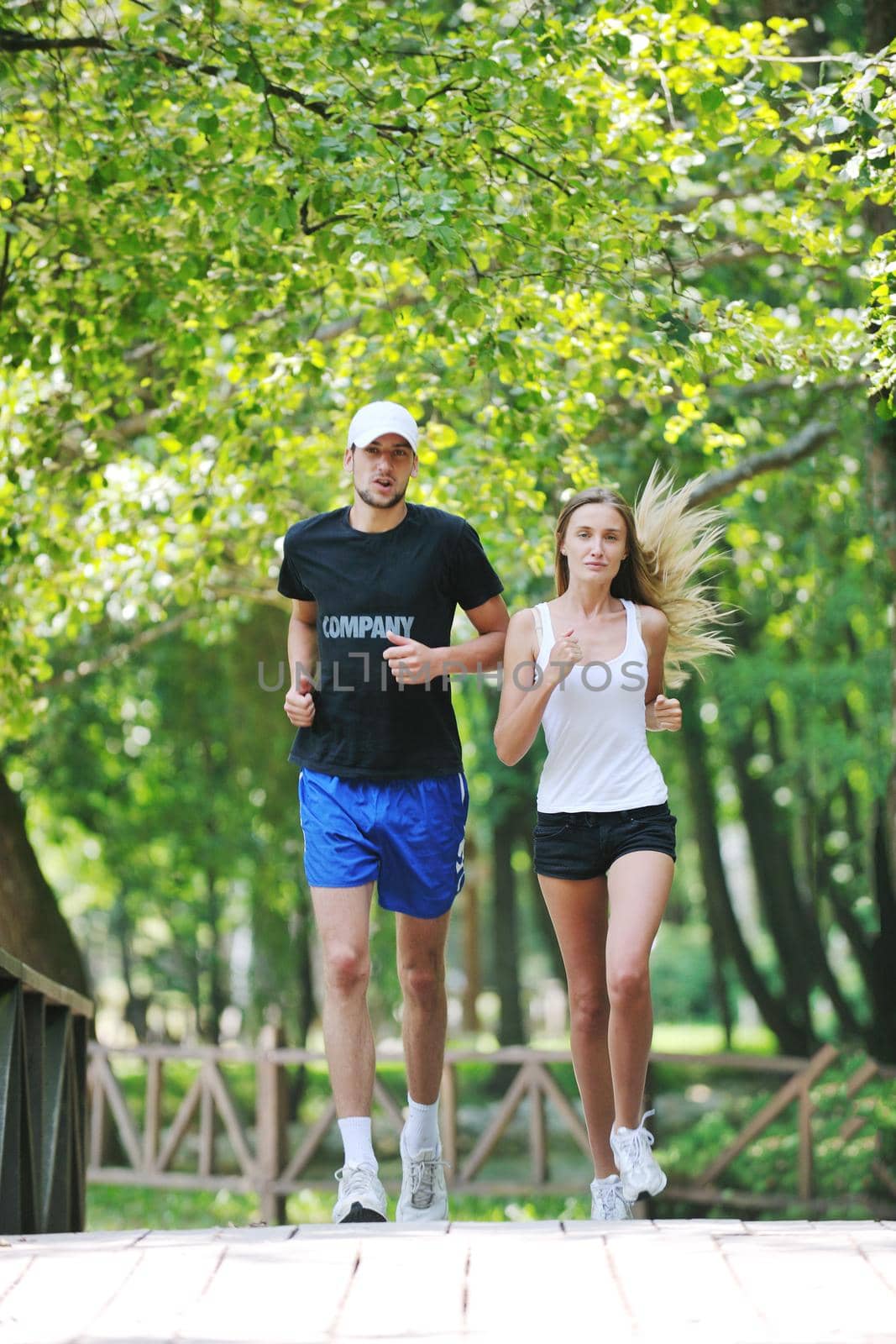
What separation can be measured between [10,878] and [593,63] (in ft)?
17.3

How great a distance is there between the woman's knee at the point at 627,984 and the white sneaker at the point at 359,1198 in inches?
37.0

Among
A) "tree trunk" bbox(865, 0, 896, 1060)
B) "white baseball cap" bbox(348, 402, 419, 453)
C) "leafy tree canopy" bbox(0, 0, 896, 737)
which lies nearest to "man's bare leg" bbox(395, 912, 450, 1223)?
"white baseball cap" bbox(348, 402, 419, 453)

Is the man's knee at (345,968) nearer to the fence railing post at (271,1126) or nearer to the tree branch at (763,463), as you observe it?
the tree branch at (763,463)

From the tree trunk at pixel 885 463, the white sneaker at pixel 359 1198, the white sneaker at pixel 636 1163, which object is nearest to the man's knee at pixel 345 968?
the white sneaker at pixel 359 1198

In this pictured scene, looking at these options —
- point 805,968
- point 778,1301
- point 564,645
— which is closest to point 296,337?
point 564,645

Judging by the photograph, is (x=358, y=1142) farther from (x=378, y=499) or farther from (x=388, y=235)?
(x=388, y=235)

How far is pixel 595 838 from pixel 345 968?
3.01 ft

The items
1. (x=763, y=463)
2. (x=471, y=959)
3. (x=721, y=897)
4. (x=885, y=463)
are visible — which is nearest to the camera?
(x=885, y=463)

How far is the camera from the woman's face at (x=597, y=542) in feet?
17.0

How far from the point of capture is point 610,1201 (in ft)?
16.6

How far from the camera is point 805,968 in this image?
1883 cm

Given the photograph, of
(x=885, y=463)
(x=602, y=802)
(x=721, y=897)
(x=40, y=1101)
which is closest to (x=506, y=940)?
(x=721, y=897)

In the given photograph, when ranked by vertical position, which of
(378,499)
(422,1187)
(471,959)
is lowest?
(471,959)

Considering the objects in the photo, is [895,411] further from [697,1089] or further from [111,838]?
[697,1089]
